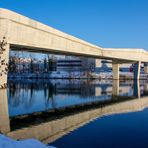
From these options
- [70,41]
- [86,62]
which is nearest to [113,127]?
[70,41]

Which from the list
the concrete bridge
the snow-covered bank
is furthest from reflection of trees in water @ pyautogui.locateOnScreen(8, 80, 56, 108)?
the snow-covered bank

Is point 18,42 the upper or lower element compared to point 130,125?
upper

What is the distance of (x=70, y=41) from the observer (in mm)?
53875

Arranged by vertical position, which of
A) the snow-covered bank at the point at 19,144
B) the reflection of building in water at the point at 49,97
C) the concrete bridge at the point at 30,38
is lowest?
the reflection of building in water at the point at 49,97

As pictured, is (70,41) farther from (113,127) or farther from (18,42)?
(113,127)

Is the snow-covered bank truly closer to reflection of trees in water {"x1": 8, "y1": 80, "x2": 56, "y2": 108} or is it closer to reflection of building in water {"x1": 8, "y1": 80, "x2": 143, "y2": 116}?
reflection of building in water {"x1": 8, "y1": 80, "x2": 143, "y2": 116}

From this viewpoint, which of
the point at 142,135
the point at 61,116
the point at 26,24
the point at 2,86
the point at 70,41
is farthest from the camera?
the point at 70,41

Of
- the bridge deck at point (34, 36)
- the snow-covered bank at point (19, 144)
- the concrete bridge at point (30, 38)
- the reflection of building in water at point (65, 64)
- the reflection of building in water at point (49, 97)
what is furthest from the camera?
the reflection of building in water at point (65, 64)

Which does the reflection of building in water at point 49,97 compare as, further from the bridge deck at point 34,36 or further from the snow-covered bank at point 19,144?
the snow-covered bank at point 19,144

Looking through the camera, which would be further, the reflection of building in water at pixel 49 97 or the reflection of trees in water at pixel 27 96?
the reflection of trees in water at pixel 27 96

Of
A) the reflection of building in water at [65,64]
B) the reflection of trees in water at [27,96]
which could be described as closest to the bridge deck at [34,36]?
the reflection of trees in water at [27,96]

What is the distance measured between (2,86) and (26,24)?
7983 millimetres

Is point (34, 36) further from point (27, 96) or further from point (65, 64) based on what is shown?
point (65, 64)

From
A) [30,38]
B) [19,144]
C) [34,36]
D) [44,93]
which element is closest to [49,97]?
[44,93]
